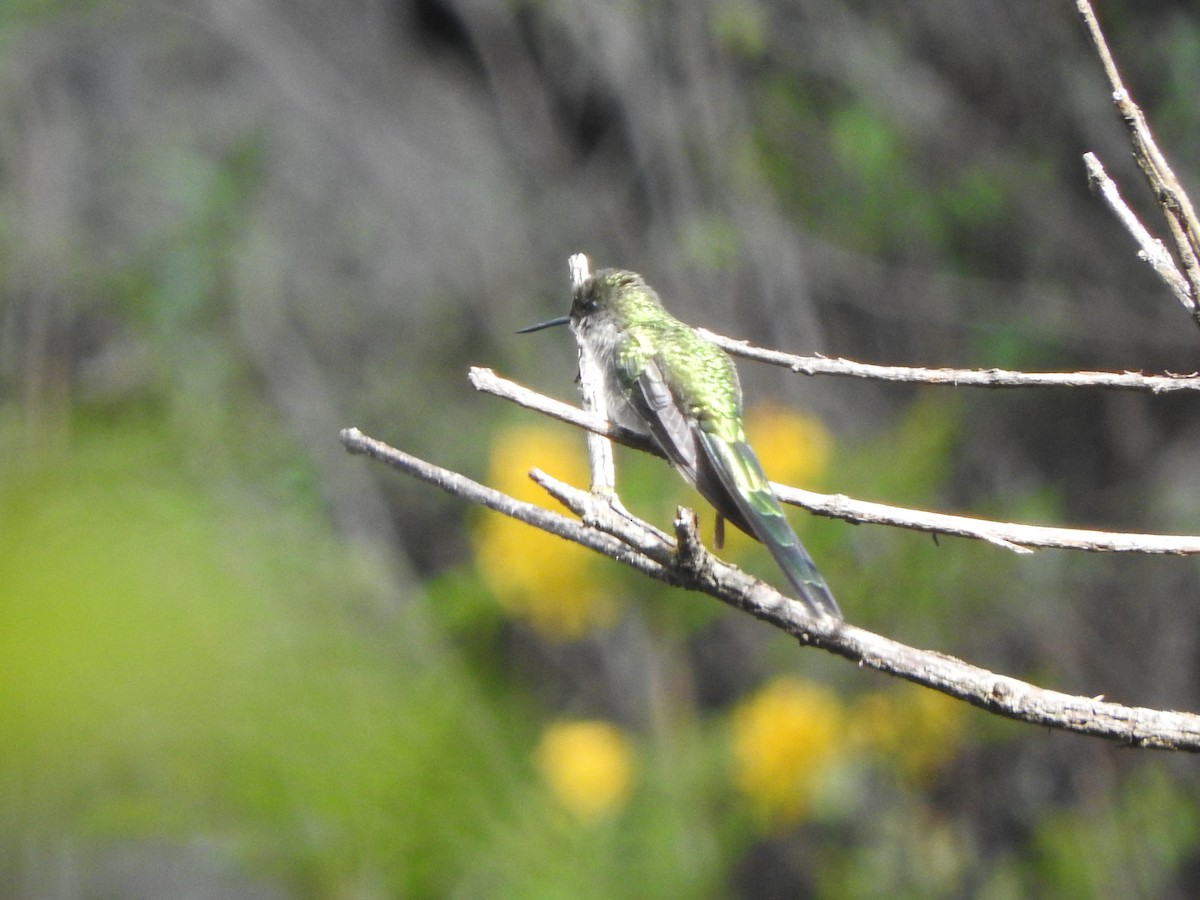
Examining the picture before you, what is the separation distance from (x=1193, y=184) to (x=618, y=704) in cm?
394

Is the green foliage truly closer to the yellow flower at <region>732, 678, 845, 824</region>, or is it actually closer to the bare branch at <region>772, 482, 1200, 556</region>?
the bare branch at <region>772, 482, 1200, 556</region>

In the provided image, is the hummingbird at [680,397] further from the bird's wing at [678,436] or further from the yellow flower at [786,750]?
the yellow flower at [786,750]

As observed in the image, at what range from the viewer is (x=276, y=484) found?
5.75 metres

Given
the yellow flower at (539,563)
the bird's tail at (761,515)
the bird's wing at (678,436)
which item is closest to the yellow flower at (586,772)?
the yellow flower at (539,563)

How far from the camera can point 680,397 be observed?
9.14 feet

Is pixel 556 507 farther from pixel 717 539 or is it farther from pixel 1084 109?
pixel 1084 109

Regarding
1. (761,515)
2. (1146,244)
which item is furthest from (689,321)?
(1146,244)

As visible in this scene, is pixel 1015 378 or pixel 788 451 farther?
pixel 788 451

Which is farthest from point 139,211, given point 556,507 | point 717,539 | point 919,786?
point 717,539

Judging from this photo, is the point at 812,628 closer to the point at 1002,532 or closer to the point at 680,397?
the point at 1002,532

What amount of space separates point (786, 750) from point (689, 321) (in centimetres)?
321

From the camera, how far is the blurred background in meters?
4.84

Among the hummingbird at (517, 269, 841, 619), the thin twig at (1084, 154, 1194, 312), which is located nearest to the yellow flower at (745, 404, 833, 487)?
the hummingbird at (517, 269, 841, 619)

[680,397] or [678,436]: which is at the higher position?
[680,397]
